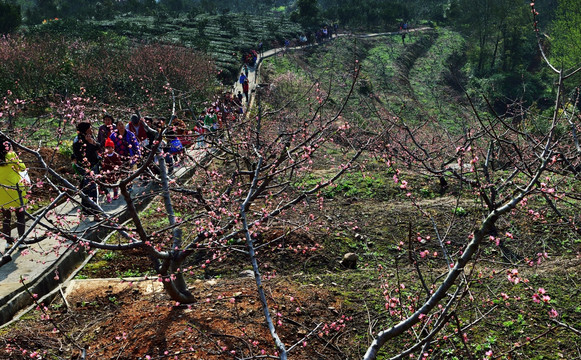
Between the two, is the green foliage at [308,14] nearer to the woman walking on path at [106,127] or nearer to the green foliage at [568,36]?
the green foliage at [568,36]

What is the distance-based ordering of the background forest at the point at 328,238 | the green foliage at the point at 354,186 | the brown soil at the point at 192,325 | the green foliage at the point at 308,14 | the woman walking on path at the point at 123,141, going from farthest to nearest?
the green foliage at the point at 308,14 < the green foliage at the point at 354,186 < the woman walking on path at the point at 123,141 < the brown soil at the point at 192,325 < the background forest at the point at 328,238

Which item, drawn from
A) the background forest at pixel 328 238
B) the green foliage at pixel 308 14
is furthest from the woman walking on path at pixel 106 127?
the green foliage at pixel 308 14

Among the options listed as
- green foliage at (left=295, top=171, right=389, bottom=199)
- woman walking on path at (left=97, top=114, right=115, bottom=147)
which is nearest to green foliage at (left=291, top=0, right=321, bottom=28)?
green foliage at (left=295, top=171, right=389, bottom=199)

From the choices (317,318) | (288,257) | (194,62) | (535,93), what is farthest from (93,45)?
(535,93)

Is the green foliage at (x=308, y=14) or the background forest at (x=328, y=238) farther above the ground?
the green foliage at (x=308, y=14)

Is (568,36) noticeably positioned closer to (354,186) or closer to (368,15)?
(368,15)

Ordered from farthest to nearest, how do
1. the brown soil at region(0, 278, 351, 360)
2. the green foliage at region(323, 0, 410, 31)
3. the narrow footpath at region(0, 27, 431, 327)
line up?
the green foliage at region(323, 0, 410, 31) < the narrow footpath at region(0, 27, 431, 327) < the brown soil at region(0, 278, 351, 360)

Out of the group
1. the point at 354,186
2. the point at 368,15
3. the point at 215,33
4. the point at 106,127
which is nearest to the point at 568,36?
the point at 368,15

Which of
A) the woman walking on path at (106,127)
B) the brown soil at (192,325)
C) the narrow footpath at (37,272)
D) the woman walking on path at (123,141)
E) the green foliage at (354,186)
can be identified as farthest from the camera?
the green foliage at (354,186)

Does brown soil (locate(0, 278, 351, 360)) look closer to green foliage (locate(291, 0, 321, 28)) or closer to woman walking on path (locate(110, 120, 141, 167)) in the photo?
woman walking on path (locate(110, 120, 141, 167))

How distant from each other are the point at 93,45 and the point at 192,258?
81.8ft

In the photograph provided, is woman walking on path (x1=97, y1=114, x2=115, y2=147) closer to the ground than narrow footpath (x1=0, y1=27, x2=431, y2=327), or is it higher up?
higher up

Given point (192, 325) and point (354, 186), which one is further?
point (354, 186)

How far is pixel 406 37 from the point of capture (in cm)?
5778
